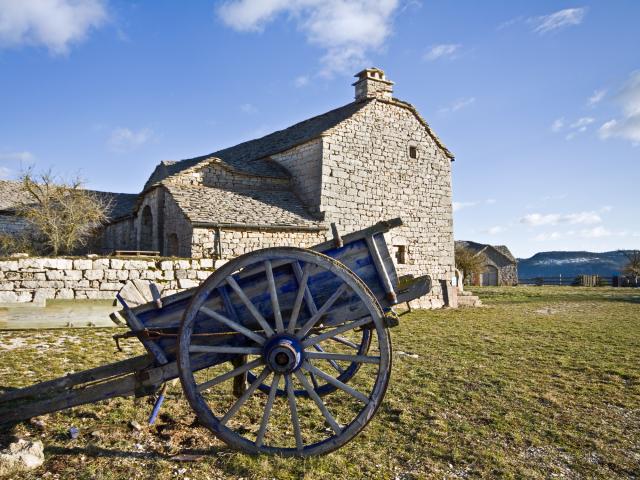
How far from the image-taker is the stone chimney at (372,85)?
17062 millimetres

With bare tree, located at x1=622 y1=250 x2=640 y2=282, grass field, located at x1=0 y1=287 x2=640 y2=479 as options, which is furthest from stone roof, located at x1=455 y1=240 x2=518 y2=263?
grass field, located at x1=0 y1=287 x2=640 y2=479

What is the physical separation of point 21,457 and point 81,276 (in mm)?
7848

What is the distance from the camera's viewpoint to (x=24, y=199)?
21094 millimetres

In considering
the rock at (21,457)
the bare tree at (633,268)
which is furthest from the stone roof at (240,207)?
the bare tree at (633,268)

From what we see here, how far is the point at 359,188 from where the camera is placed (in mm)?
16375

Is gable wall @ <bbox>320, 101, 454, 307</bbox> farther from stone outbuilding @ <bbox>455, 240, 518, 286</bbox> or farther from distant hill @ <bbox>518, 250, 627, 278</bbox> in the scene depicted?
distant hill @ <bbox>518, 250, 627, 278</bbox>

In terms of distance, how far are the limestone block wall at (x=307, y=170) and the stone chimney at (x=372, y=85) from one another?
2.91m

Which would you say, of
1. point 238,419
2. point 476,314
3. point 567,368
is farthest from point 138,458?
point 476,314

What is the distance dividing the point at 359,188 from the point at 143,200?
28.2 feet

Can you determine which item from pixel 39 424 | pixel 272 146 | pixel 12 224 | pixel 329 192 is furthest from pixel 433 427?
pixel 12 224

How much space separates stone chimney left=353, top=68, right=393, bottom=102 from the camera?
56.0 ft

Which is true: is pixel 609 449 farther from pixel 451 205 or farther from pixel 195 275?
pixel 451 205

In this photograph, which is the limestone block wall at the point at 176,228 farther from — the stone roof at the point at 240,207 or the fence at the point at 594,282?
the fence at the point at 594,282

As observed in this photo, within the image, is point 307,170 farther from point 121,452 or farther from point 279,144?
point 121,452
